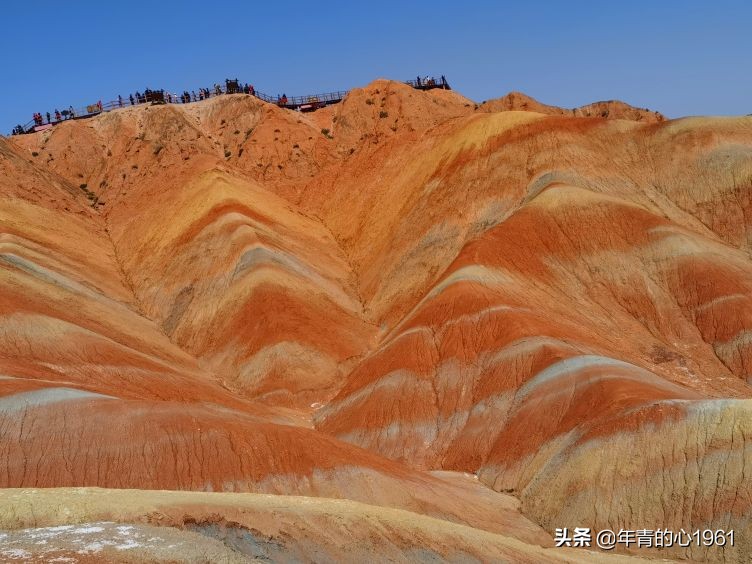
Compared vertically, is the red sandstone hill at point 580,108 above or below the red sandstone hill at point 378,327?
above

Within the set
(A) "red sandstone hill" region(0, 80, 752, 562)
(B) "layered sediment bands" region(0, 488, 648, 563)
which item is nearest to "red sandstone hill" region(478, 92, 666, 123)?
(A) "red sandstone hill" region(0, 80, 752, 562)

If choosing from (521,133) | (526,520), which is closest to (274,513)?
(526,520)

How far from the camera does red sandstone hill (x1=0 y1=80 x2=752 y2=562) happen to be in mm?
28781

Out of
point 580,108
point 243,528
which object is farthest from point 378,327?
point 580,108

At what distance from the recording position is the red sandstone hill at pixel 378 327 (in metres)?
28.8

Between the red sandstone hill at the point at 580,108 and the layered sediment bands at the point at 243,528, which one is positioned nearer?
the layered sediment bands at the point at 243,528

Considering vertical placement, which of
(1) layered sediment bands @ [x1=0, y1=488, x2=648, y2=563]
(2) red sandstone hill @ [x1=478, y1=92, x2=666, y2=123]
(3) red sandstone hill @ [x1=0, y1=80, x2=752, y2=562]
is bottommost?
(1) layered sediment bands @ [x1=0, y1=488, x2=648, y2=563]

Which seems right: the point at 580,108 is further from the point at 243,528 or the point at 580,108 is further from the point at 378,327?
the point at 243,528

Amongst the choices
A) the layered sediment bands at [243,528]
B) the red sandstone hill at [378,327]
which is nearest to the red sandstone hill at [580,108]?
the red sandstone hill at [378,327]

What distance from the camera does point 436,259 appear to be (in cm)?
5978

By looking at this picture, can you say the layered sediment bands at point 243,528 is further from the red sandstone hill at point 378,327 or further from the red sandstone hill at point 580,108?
the red sandstone hill at point 580,108

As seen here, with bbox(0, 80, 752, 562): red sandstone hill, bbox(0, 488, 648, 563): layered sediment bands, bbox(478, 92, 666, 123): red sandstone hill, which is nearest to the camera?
bbox(0, 488, 648, 563): layered sediment bands

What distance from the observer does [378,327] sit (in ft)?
189

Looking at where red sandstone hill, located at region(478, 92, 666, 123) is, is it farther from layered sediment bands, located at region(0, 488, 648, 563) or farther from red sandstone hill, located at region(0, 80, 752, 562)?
layered sediment bands, located at region(0, 488, 648, 563)
